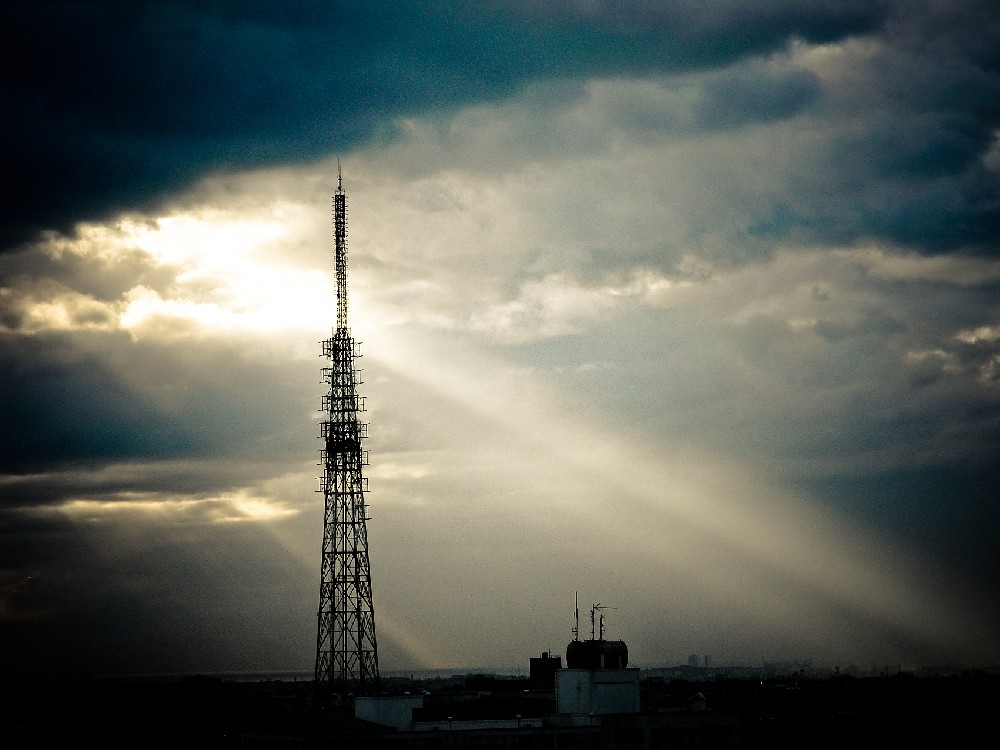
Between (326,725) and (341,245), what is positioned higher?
(341,245)

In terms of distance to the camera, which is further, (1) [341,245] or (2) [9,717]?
(2) [9,717]

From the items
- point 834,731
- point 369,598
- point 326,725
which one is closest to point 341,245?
point 369,598

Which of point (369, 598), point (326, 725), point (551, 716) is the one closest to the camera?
point (326, 725)

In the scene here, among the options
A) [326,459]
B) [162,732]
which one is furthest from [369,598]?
[162,732]

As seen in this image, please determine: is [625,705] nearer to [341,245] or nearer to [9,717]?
[341,245]

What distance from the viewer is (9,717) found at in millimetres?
196500

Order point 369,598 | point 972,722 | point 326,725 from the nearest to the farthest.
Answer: point 326,725 → point 369,598 → point 972,722

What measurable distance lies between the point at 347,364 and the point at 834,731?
11139 cm

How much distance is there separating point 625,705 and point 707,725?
7317mm

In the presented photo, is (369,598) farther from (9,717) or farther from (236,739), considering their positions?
(9,717)

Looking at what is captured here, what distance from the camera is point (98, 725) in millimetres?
181000

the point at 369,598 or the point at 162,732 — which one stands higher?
the point at 369,598

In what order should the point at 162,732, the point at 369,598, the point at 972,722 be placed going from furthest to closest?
the point at 972,722 < the point at 162,732 < the point at 369,598

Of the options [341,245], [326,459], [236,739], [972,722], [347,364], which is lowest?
[972,722]
